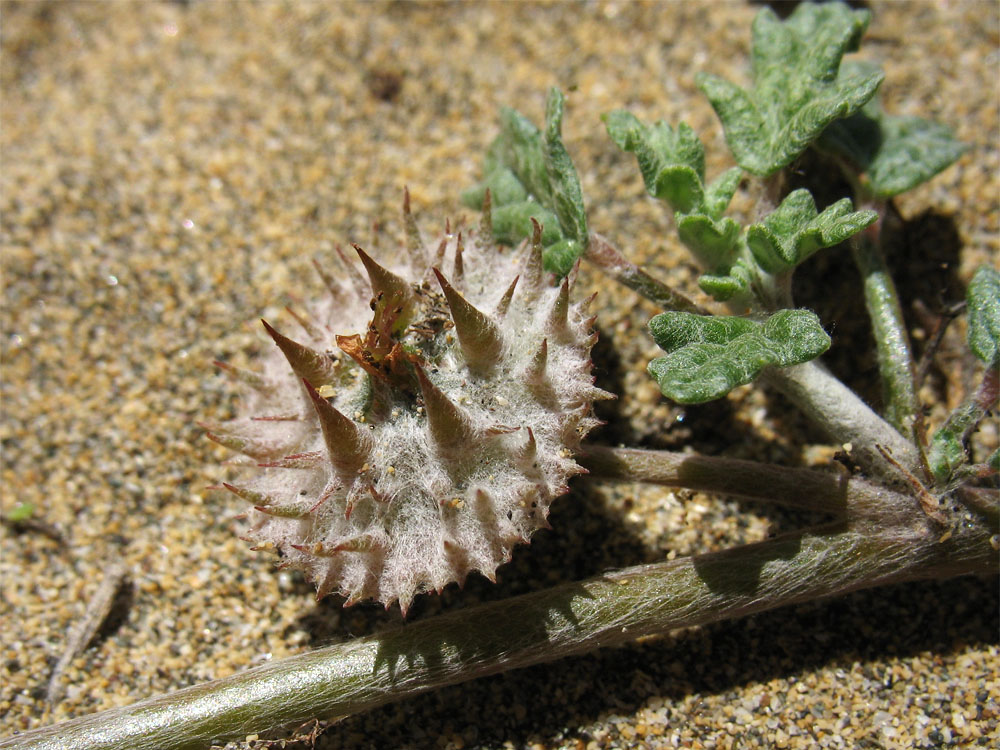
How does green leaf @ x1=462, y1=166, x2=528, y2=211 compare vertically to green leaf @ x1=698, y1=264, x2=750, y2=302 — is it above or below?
above

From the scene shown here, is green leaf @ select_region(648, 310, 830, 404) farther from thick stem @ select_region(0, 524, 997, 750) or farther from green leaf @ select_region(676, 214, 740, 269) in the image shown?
thick stem @ select_region(0, 524, 997, 750)

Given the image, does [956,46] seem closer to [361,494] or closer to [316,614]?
[361,494]

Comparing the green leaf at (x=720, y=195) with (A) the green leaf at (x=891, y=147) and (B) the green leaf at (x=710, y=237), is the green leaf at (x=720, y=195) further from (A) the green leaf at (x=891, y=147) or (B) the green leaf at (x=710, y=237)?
(A) the green leaf at (x=891, y=147)

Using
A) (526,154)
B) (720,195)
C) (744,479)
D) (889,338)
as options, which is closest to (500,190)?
(526,154)

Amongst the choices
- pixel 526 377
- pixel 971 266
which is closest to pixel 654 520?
pixel 526 377

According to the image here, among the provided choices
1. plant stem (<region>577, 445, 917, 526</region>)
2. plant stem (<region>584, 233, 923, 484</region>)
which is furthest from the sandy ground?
plant stem (<region>584, 233, 923, 484</region>)
